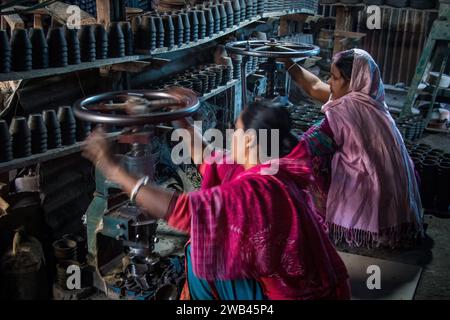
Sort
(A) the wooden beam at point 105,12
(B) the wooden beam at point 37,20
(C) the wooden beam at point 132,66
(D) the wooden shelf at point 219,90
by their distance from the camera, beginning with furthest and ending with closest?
(D) the wooden shelf at point 219,90 < (B) the wooden beam at point 37,20 < (C) the wooden beam at point 132,66 < (A) the wooden beam at point 105,12

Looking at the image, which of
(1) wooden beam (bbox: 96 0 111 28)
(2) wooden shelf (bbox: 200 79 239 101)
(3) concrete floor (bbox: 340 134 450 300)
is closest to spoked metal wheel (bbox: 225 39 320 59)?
(1) wooden beam (bbox: 96 0 111 28)

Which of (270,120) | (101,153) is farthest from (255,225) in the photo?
(101,153)

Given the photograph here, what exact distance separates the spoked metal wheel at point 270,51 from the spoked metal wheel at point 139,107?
3.52ft

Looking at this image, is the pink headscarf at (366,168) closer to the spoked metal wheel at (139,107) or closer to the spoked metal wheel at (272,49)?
the spoked metal wheel at (272,49)

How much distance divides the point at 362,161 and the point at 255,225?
1755 millimetres

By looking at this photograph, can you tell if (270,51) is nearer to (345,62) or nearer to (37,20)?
(345,62)

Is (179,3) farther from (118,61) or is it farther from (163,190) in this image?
(163,190)

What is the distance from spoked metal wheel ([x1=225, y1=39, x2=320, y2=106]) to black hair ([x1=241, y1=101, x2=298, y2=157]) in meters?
1.22

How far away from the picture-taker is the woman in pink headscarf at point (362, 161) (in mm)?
3350

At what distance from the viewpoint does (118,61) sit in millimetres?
3545

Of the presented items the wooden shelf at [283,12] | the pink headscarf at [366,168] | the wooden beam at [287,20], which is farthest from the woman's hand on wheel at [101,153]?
the wooden beam at [287,20]

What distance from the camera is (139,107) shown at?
205cm
